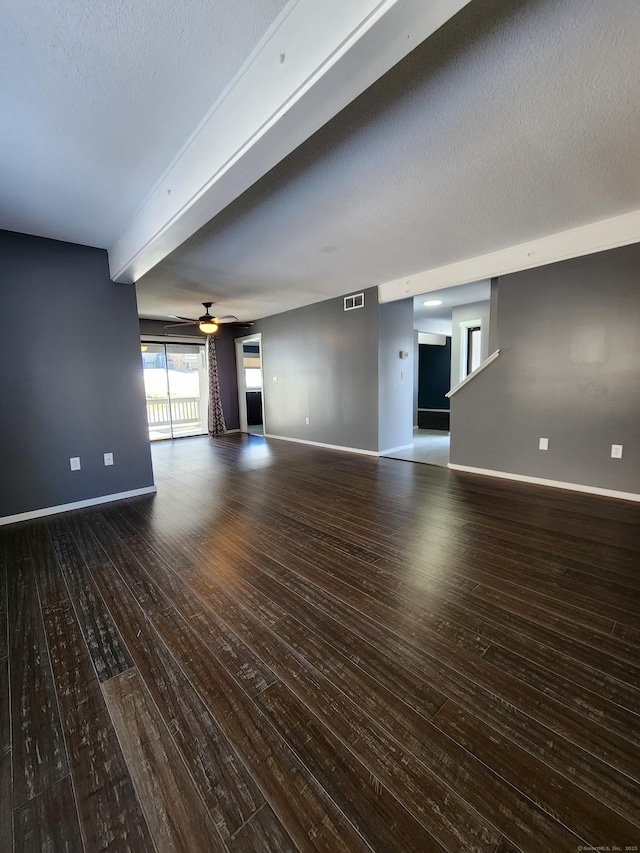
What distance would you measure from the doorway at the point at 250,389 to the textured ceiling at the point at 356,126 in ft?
15.9

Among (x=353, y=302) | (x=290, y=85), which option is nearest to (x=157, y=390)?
(x=353, y=302)

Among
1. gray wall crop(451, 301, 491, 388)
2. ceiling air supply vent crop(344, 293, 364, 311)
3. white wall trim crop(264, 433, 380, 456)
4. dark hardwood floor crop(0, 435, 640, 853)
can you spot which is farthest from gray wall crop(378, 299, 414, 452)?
dark hardwood floor crop(0, 435, 640, 853)

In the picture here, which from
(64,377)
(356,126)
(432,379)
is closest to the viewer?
(356,126)

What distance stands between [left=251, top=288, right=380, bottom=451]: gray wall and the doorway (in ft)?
3.13

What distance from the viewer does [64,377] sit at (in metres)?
3.47

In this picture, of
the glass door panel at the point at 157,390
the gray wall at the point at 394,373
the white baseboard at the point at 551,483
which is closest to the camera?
the white baseboard at the point at 551,483

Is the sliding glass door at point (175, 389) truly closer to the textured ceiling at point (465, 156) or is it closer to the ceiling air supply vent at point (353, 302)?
the textured ceiling at point (465, 156)

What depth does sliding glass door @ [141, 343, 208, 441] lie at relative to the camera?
750cm

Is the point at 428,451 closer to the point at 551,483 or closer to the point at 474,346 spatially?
the point at 551,483

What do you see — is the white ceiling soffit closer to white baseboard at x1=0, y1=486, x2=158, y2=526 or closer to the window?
white baseboard at x1=0, y1=486, x2=158, y2=526

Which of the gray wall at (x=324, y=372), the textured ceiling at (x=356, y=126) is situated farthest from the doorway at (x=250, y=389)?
the textured ceiling at (x=356, y=126)

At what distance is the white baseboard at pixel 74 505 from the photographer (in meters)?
3.28

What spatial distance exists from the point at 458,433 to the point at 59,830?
14.8 feet

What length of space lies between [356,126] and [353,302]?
373 cm
